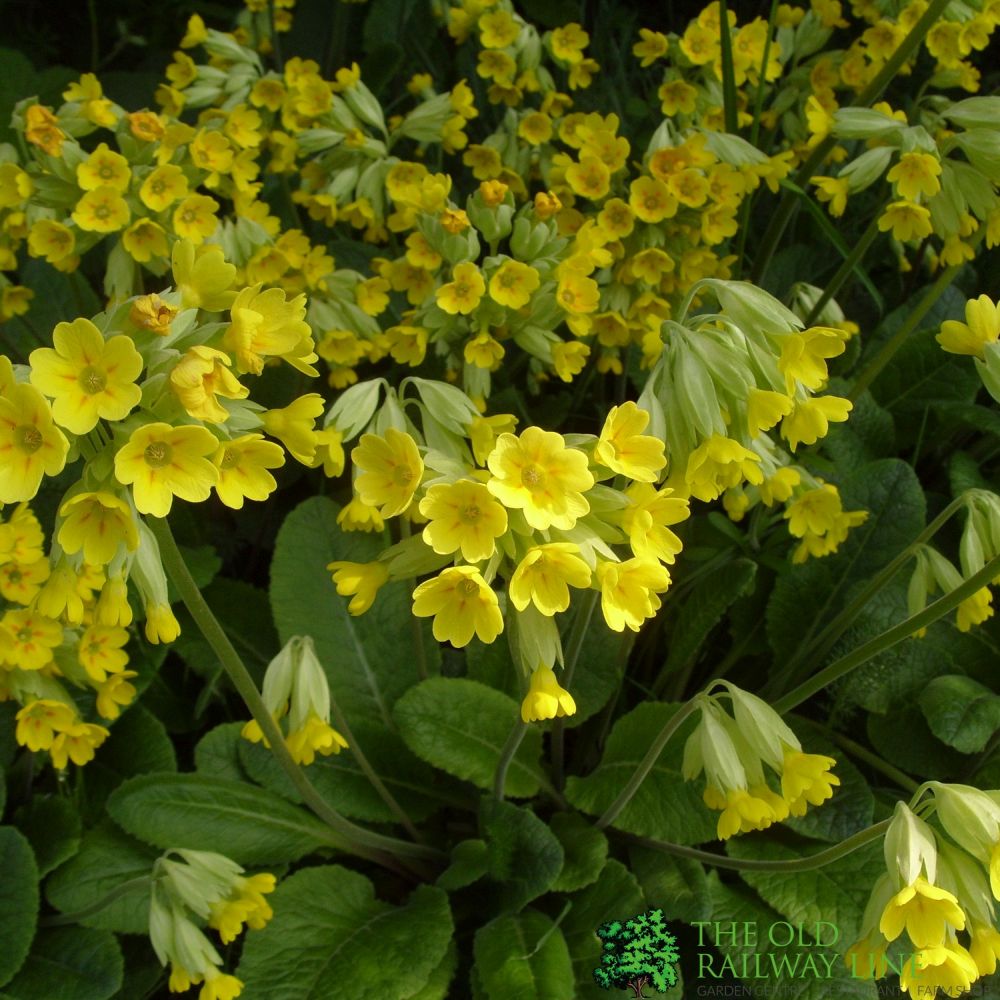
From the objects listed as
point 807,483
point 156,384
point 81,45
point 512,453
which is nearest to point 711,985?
point 807,483

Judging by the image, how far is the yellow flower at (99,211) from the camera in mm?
2191

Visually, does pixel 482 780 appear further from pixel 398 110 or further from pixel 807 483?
pixel 398 110

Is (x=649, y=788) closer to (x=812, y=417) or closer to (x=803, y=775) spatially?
(x=803, y=775)

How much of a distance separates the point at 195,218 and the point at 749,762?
1.63 metres

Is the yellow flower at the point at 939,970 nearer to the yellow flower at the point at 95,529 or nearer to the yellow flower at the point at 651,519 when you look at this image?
the yellow flower at the point at 651,519

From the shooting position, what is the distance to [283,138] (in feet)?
8.38

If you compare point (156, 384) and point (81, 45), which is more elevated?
point (156, 384)

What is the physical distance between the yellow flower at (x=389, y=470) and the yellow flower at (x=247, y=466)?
0.14 metres

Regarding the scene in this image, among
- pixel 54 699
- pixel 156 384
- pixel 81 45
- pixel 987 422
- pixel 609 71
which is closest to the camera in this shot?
pixel 156 384

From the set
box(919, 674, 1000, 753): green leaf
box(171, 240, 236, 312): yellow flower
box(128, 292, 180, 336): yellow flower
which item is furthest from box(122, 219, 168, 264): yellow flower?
box(919, 674, 1000, 753): green leaf

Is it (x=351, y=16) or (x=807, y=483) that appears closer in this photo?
(x=807, y=483)

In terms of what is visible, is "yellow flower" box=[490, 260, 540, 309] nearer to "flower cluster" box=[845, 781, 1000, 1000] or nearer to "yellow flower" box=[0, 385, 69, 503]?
"yellow flower" box=[0, 385, 69, 503]

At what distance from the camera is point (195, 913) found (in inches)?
73.4

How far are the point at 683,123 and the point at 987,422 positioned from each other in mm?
1020
